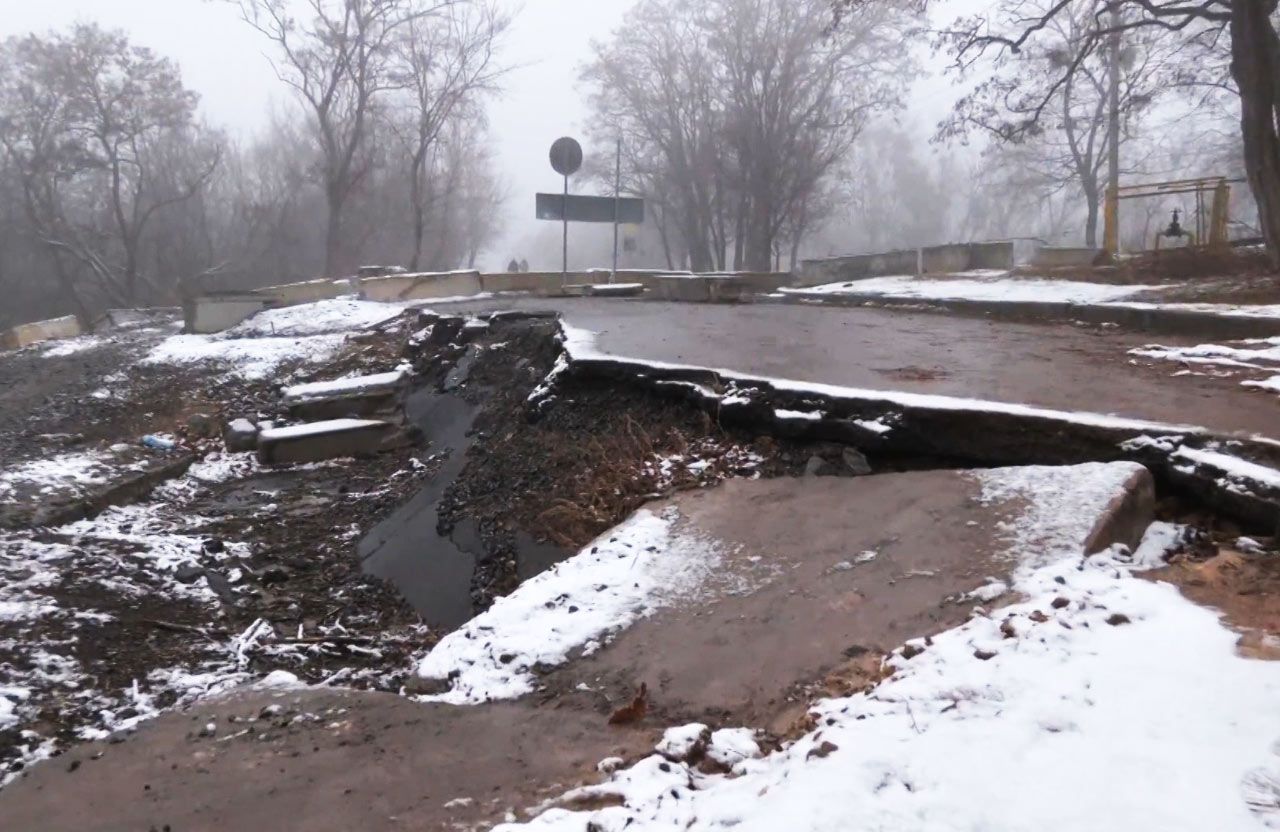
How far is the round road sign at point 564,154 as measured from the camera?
16469 millimetres

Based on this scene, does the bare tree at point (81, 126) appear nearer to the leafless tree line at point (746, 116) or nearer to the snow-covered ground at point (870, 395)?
the leafless tree line at point (746, 116)

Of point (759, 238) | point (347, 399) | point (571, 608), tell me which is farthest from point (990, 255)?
point (571, 608)

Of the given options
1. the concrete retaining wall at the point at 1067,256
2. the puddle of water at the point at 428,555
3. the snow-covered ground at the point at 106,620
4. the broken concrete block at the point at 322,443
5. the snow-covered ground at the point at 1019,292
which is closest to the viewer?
the snow-covered ground at the point at 106,620

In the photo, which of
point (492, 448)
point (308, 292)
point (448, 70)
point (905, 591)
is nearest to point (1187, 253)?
point (492, 448)

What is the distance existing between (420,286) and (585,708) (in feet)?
51.2

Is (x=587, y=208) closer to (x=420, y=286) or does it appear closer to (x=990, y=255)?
(x=420, y=286)

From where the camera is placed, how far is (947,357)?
25.2ft

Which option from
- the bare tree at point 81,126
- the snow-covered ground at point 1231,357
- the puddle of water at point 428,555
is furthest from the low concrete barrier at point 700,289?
the bare tree at point 81,126

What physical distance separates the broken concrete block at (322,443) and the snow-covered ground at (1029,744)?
680 cm

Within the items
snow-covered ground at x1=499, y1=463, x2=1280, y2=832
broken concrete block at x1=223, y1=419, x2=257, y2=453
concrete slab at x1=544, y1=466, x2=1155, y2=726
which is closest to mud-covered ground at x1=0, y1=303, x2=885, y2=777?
broken concrete block at x1=223, y1=419, x2=257, y2=453

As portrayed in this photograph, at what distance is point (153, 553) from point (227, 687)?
2.23m

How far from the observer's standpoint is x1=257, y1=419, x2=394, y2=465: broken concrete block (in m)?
9.36

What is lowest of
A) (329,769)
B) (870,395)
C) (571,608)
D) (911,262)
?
(329,769)

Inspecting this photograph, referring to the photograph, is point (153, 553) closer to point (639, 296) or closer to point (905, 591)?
point (905, 591)
